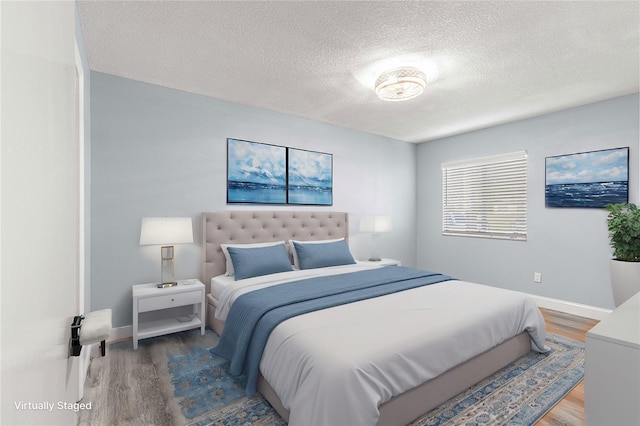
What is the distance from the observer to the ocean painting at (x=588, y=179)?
134 inches

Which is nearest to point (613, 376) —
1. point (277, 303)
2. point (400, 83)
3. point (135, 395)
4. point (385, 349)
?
point (385, 349)

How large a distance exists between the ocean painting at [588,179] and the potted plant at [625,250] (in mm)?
322

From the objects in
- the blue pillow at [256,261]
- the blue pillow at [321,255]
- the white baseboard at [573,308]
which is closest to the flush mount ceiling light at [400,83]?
the blue pillow at [321,255]

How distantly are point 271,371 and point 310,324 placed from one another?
361 mm

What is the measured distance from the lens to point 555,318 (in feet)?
11.8

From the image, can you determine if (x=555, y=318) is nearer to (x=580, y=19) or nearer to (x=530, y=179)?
(x=530, y=179)

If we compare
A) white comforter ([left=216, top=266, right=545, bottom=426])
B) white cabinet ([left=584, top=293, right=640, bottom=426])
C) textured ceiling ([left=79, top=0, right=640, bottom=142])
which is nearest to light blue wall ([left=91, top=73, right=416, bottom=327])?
textured ceiling ([left=79, top=0, right=640, bottom=142])

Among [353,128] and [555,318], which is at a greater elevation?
[353,128]

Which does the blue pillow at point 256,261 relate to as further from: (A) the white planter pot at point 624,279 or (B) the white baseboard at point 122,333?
(A) the white planter pot at point 624,279

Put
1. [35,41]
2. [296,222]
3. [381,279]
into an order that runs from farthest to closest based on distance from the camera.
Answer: [296,222], [381,279], [35,41]

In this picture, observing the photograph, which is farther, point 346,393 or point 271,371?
point 271,371

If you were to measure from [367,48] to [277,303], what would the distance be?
2070mm

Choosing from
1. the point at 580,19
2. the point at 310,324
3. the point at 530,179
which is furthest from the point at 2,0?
the point at 530,179

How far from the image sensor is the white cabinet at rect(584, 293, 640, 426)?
1255mm
